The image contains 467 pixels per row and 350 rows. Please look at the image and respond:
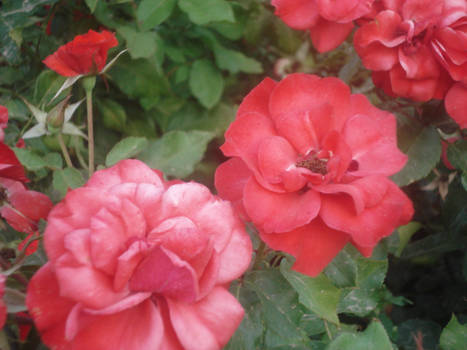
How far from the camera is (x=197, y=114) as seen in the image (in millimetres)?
1222

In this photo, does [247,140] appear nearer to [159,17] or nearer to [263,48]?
[159,17]

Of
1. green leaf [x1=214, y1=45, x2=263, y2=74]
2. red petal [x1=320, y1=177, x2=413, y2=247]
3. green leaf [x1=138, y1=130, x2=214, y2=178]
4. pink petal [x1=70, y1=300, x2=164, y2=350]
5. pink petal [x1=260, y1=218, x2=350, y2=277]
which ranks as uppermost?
pink petal [x1=70, y1=300, x2=164, y2=350]

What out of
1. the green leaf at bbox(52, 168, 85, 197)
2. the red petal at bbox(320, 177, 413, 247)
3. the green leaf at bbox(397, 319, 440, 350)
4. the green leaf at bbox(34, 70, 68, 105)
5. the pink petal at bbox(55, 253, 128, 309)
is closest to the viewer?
the pink petal at bbox(55, 253, 128, 309)

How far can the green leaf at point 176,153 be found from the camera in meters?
0.75

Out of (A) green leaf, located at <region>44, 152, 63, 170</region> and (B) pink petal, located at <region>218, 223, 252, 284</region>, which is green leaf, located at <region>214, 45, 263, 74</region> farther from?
(B) pink petal, located at <region>218, 223, 252, 284</region>

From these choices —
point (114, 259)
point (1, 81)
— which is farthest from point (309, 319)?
point (1, 81)

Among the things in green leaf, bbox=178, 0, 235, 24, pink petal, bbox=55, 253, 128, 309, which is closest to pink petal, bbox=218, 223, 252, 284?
pink petal, bbox=55, 253, 128, 309

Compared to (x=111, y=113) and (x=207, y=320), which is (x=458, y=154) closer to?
(x=207, y=320)

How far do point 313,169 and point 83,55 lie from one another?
0.35 metres

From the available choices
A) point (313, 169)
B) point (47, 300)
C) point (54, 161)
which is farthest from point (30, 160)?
point (313, 169)

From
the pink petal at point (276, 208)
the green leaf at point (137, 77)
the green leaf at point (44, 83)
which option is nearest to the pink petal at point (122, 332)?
the pink petal at point (276, 208)

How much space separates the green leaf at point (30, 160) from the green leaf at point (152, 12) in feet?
1.17

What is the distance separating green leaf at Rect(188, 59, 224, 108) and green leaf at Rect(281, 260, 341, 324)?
0.64m

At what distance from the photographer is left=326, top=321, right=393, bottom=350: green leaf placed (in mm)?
531
